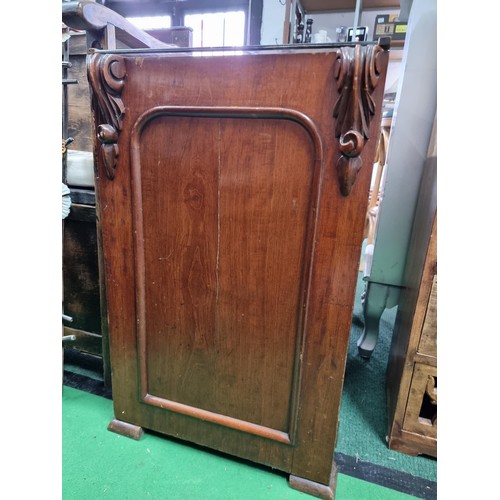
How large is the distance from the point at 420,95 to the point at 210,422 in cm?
130

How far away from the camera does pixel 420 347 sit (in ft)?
3.39

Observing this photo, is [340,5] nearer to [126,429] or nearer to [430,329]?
[430,329]

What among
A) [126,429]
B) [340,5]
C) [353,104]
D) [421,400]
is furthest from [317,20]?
[126,429]

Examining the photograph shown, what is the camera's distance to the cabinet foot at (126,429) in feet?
3.77

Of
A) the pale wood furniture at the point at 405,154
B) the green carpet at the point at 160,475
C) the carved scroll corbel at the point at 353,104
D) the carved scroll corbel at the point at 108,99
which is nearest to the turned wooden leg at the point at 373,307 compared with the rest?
the pale wood furniture at the point at 405,154

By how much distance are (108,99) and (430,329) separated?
42.6 inches

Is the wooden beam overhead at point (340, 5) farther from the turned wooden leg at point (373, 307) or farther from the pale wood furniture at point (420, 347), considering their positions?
the turned wooden leg at point (373, 307)

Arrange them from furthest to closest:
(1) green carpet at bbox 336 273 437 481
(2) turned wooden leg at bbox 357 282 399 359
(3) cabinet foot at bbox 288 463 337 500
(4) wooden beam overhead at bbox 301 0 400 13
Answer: (4) wooden beam overhead at bbox 301 0 400 13 → (2) turned wooden leg at bbox 357 282 399 359 → (1) green carpet at bbox 336 273 437 481 → (3) cabinet foot at bbox 288 463 337 500

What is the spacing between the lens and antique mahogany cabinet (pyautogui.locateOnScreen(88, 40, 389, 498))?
2.46 feet

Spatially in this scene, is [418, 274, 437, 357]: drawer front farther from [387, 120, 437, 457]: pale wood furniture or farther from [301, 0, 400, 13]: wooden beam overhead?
[301, 0, 400, 13]: wooden beam overhead

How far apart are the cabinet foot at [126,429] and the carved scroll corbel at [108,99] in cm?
83

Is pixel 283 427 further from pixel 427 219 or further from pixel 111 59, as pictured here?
pixel 111 59

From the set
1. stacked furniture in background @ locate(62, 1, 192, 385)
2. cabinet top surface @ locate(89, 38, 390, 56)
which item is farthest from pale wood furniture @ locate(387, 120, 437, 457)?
stacked furniture in background @ locate(62, 1, 192, 385)

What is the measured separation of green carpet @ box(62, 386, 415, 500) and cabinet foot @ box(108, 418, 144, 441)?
14 mm
